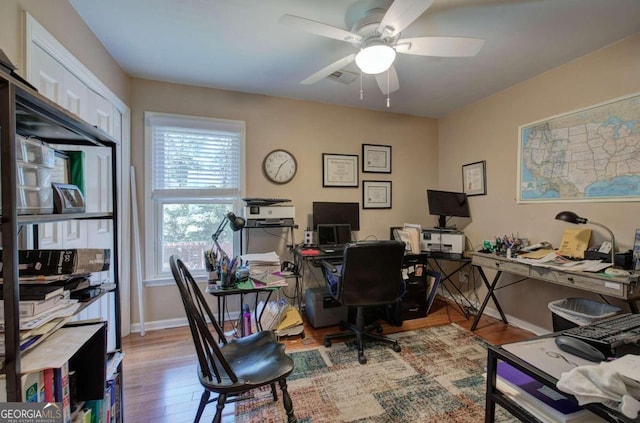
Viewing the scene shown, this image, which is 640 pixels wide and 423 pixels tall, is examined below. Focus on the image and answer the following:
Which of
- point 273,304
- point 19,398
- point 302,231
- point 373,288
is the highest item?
point 302,231

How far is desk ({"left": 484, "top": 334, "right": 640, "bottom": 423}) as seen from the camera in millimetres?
675

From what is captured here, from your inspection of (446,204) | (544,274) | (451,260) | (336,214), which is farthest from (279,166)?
(544,274)

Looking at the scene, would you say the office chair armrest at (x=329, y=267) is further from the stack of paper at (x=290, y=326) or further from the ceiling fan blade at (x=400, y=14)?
the ceiling fan blade at (x=400, y=14)

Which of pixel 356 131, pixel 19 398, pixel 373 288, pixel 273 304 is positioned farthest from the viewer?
pixel 356 131

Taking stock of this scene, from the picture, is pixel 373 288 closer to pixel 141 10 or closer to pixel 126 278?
pixel 126 278

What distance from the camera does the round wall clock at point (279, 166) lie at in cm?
305

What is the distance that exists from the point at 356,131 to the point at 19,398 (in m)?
3.35

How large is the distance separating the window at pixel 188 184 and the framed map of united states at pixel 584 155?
2907mm

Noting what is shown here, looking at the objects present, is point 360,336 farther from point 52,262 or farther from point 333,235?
point 52,262

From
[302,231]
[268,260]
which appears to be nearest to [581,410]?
[268,260]

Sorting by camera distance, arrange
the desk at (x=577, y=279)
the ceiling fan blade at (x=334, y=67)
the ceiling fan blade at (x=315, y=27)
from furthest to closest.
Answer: the ceiling fan blade at (x=334, y=67)
the desk at (x=577, y=279)
the ceiling fan blade at (x=315, y=27)

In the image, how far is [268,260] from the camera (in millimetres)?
2389

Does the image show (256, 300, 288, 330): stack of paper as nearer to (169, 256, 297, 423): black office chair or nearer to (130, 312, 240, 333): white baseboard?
(130, 312, 240, 333): white baseboard

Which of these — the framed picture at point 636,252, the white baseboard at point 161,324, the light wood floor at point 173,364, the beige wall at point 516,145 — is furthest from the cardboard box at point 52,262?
the beige wall at point 516,145
